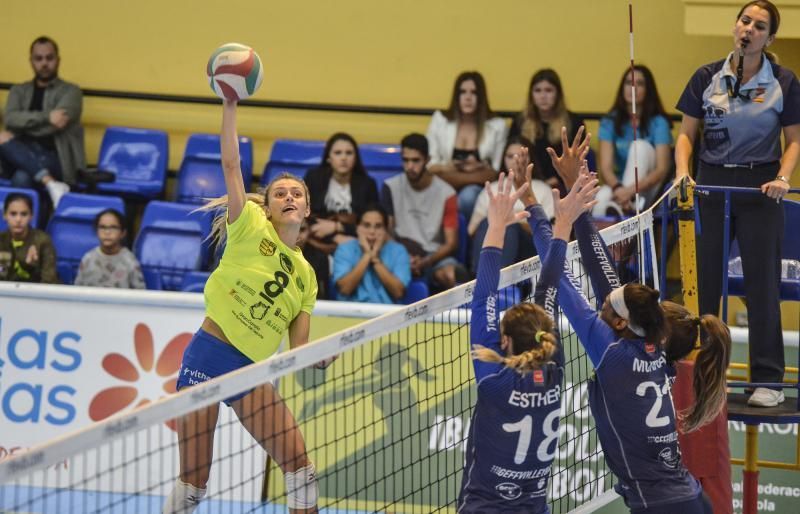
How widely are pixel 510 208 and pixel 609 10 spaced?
7044mm

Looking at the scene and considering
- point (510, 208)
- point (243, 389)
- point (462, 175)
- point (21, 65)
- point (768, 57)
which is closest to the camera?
point (243, 389)

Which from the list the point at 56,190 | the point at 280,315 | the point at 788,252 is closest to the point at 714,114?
the point at 788,252

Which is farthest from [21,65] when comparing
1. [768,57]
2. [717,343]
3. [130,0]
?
[717,343]

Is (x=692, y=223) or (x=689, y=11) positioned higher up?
(x=689, y=11)

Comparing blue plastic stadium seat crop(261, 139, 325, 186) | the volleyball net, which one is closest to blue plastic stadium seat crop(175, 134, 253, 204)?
blue plastic stadium seat crop(261, 139, 325, 186)

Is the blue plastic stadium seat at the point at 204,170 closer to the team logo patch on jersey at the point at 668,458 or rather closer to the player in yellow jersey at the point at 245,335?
the player in yellow jersey at the point at 245,335

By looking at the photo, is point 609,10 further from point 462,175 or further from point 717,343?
point 717,343

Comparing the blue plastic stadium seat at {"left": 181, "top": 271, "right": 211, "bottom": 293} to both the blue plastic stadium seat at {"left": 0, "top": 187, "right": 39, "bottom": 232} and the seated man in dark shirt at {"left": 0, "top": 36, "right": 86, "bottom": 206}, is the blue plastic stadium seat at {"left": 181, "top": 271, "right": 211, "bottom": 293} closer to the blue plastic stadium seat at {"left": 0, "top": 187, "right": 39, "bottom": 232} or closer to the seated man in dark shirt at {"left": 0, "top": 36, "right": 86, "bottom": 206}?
the blue plastic stadium seat at {"left": 0, "top": 187, "right": 39, "bottom": 232}

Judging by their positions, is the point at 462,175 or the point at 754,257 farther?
the point at 462,175

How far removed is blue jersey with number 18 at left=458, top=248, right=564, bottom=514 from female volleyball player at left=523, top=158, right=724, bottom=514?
0.40 m

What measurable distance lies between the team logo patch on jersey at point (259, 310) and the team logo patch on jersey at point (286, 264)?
0.23 metres

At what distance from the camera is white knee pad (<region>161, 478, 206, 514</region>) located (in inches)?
252

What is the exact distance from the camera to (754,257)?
7.58 m

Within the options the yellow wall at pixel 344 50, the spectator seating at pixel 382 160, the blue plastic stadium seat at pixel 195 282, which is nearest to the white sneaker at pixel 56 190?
the yellow wall at pixel 344 50
